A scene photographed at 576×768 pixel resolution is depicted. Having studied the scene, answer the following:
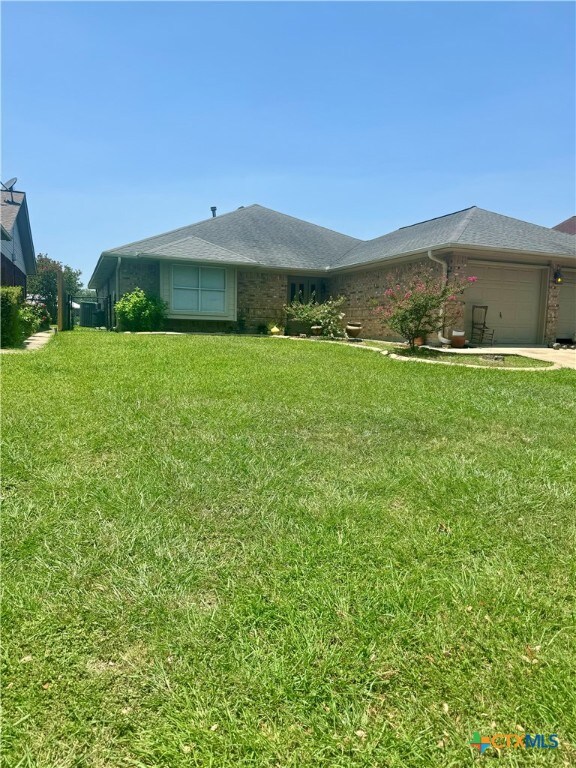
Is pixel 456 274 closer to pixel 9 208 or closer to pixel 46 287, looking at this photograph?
pixel 9 208

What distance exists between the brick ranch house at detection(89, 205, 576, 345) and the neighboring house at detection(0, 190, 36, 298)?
3347 mm

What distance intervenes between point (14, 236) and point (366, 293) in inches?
620

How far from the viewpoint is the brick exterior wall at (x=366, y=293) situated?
610 inches

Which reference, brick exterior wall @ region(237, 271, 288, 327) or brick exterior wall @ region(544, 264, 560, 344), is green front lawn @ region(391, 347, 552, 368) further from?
brick exterior wall @ region(237, 271, 288, 327)

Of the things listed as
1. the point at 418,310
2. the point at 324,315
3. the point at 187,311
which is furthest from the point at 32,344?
the point at 324,315

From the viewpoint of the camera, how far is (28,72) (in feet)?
20.6

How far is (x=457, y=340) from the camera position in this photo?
41.1 feet

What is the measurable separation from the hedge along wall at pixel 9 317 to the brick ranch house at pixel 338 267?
261 inches

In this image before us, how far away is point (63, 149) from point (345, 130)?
24.9ft

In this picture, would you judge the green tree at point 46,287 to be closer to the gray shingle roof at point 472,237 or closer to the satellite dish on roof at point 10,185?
the satellite dish on roof at point 10,185

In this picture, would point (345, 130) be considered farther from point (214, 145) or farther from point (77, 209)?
point (77, 209)

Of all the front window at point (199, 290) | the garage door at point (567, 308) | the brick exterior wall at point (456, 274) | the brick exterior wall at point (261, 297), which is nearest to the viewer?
the brick exterior wall at point (456, 274)

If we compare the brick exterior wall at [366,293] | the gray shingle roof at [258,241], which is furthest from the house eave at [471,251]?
the gray shingle roof at [258,241]

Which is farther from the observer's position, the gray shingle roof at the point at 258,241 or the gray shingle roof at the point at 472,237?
the gray shingle roof at the point at 258,241
